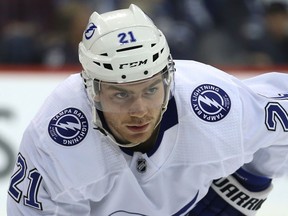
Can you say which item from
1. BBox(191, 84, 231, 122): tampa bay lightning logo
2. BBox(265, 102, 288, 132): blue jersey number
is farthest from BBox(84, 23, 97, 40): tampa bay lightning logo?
BBox(265, 102, 288, 132): blue jersey number

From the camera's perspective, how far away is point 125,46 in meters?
2.72

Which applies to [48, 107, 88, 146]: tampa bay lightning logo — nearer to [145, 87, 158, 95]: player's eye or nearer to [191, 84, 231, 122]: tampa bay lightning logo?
[145, 87, 158, 95]: player's eye

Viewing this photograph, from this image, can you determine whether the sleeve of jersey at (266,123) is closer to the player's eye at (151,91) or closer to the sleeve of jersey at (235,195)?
the sleeve of jersey at (235,195)

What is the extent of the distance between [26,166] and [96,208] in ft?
0.90

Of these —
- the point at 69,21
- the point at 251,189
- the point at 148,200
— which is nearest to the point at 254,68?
the point at 69,21

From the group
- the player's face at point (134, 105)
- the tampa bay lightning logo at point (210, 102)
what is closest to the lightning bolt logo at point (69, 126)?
the player's face at point (134, 105)

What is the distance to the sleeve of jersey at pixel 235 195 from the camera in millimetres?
3152

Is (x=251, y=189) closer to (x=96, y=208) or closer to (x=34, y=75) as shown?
(x=96, y=208)

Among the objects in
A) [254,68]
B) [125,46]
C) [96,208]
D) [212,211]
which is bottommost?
[254,68]

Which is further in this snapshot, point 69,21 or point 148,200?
point 69,21

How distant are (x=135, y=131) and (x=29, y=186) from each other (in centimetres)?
37

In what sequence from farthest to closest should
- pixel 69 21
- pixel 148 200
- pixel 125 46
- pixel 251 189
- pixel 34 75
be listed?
pixel 69 21, pixel 34 75, pixel 251 189, pixel 148 200, pixel 125 46

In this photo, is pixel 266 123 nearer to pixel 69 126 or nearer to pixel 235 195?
pixel 235 195

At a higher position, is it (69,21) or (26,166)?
(26,166)
